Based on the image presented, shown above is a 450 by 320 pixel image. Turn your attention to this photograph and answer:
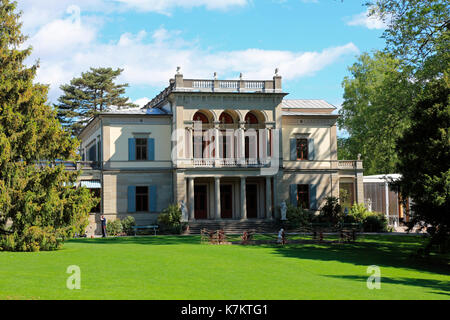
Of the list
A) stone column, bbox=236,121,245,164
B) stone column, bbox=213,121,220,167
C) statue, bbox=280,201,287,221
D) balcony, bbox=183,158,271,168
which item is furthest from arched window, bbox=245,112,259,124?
statue, bbox=280,201,287,221

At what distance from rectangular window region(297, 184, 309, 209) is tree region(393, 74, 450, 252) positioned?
69.5 feet

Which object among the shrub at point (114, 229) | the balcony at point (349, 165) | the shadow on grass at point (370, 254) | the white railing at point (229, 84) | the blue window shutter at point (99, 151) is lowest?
the shadow on grass at point (370, 254)

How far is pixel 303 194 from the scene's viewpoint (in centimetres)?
4597

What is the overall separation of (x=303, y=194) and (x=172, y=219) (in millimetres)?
11868

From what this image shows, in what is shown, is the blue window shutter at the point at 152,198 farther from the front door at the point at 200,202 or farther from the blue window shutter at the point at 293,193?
the blue window shutter at the point at 293,193

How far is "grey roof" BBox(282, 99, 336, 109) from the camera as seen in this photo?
49.3m

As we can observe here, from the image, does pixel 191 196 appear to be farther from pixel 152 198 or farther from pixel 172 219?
pixel 152 198

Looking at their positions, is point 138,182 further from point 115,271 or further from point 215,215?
point 115,271

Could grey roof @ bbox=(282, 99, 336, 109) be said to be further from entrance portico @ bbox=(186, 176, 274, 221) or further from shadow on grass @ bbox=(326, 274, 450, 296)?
shadow on grass @ bbox=(326, 274, 450, 296)

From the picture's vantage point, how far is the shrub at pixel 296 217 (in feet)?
139

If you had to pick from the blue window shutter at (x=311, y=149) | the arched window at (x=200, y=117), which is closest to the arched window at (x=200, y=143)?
the arched window at (x=200, y=117)

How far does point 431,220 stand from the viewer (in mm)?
23000

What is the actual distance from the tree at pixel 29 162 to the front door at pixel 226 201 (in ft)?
67.0

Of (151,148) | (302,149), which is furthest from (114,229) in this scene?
(302,149)
